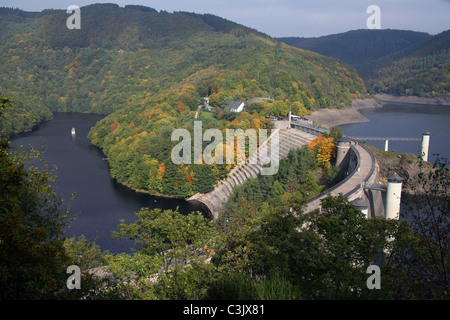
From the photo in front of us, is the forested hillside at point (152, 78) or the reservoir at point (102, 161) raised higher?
the forested hillside at point (152, 78)

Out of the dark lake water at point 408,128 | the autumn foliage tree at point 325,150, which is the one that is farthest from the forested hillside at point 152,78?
the autumn foliage tree at point 325,150

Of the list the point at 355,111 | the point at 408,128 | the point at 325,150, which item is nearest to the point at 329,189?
the point at 325,150

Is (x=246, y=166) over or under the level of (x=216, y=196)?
over

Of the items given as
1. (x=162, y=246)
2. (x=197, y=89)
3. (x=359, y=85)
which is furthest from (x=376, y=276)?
(x=359, y=85)

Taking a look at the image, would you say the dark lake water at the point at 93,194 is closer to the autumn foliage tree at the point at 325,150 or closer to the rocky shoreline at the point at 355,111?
the autumn foliage tree at the point at 325,150

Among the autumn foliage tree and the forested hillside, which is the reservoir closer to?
the forested hillside

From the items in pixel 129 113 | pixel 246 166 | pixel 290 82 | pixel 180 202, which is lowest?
pixel 180 202

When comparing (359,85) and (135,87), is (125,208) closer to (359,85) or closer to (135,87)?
(135,87)

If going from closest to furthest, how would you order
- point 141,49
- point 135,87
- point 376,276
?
1. point 376,276
2. point 135,87
3. point 141,49
